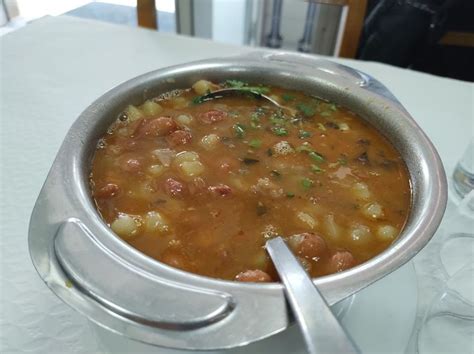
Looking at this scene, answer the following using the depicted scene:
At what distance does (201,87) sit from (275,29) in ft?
8.02

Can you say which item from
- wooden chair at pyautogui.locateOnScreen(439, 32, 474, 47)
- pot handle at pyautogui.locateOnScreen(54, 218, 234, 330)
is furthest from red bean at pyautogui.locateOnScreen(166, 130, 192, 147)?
wooden chair at pyautogui.locateOnScreen(439, 32, 474, 47)

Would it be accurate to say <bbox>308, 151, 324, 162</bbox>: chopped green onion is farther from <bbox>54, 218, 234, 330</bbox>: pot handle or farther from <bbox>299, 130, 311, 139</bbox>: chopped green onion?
<bbox>54, 218, 234, 330</bbox>: pot handle

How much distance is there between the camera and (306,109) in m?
1.22

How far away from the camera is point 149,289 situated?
1.98 feet

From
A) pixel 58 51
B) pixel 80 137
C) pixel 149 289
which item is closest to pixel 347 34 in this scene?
pixel 58 51

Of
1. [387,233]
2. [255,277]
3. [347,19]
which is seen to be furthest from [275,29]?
[255,277]

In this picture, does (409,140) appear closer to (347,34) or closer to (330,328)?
(330,328)

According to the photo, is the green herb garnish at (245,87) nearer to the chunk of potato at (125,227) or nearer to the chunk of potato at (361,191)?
the chunk of potato at (361,191)

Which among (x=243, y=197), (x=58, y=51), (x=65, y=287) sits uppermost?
(x=65, y=287)

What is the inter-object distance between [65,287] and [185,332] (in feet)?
0.60

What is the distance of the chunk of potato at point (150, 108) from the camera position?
1134 millimetres

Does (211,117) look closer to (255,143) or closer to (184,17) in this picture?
(255,143)

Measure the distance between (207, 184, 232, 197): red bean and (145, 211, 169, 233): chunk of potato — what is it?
0.13m

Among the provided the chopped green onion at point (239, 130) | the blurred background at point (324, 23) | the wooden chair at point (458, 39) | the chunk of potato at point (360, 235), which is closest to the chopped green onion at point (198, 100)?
the chopped green onion at point (239, 130)
